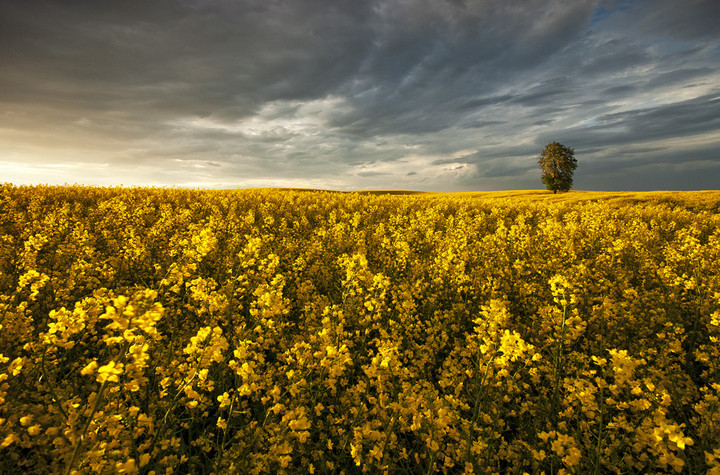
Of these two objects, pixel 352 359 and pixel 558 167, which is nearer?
pixel 352 359

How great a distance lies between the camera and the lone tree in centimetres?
5225

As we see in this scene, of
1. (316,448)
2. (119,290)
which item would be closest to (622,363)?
(316,448)

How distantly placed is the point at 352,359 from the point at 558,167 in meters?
60.8

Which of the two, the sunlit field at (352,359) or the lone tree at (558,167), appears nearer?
the sunlit field at (352,359)

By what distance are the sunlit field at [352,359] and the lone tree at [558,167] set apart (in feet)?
161

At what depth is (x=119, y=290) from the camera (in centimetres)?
474

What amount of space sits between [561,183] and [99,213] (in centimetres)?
6066

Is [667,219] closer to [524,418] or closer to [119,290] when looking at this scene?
[524,418]

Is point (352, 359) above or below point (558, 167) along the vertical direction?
below

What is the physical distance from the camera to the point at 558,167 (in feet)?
173

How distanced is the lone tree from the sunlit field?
49.2 metres

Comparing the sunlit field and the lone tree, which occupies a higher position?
the lone tree

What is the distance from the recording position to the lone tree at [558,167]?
5225 cm

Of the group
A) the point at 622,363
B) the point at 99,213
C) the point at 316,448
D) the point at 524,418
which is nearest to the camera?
the point at 622,363
